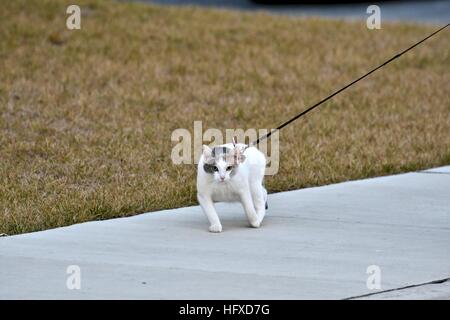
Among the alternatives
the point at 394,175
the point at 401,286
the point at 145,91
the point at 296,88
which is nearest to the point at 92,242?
the point at 401,286

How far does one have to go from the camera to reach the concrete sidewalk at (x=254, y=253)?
6375mm

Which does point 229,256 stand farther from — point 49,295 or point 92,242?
point 49,295

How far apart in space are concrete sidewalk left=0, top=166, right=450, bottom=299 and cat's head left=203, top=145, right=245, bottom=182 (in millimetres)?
444

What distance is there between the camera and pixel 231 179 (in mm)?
7840

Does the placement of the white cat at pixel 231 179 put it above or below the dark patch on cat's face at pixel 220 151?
below

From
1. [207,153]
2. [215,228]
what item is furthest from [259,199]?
[207,153]

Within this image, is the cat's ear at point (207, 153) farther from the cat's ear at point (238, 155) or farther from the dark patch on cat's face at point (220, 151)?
the cat's ear at point (238, 155)

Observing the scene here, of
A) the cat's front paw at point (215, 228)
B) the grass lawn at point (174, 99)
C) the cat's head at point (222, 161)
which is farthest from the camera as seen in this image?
the grass lawn at point (174, 99)

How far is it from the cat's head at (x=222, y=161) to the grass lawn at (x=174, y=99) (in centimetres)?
130

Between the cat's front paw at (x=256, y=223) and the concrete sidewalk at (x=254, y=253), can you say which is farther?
the cat's front paw at (x=256, y=223)

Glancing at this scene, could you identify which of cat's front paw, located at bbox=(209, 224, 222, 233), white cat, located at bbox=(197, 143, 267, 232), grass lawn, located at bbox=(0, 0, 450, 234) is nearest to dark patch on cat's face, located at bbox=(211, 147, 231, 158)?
white cat, located at bbox=(197, 143, 267, 232)

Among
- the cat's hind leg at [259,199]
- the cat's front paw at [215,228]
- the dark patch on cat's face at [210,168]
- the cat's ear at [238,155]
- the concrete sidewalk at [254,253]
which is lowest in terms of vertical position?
the concrete sidewalk at [254,253]

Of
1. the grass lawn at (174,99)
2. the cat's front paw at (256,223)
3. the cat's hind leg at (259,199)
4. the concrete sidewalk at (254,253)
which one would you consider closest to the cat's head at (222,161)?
the cat's hind leg at (259,199)

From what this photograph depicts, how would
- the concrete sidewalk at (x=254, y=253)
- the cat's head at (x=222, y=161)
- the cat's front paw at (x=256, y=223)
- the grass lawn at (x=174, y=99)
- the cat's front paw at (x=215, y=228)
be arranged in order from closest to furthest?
the concrete sidewalk at (x=254, y=253) → the cat's head at (x=222, y=161) → the cat's front paw at (x=215, y=228) → the cat's front paw at (x=256, y=223) → the grass lawn at (x=174, y=99)
